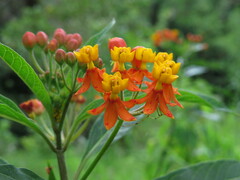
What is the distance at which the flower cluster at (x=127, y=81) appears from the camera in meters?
0.72

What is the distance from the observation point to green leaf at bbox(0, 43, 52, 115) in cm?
74

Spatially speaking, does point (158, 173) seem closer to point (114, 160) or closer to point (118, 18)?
point (114, 160)

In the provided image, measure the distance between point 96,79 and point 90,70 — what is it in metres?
0.03

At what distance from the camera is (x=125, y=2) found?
5.84 meters

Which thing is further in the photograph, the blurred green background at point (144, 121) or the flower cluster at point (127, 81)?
the blurred green background at point (144, 121)

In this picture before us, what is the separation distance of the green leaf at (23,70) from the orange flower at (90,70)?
A: 9 centimetres

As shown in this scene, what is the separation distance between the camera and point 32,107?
0.97 meters

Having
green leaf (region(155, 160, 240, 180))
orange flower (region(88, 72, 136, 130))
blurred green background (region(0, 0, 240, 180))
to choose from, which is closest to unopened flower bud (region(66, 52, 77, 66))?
orange flower (region(88, 72, 136, 130))

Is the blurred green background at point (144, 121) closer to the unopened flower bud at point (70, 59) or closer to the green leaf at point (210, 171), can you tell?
the green leaf at point (210, 171)

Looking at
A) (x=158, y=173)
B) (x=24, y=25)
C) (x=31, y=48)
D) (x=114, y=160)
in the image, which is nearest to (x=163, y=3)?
(x=24, y=25)

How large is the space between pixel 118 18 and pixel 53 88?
5.25 metres

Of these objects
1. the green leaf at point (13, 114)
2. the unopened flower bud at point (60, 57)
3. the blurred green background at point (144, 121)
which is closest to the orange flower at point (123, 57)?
the unopened flower bud at point (60, 57)

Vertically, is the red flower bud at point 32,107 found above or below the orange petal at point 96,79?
below

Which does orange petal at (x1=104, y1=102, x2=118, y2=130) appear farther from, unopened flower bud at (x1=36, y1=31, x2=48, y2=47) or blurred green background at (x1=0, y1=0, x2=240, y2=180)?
blurred green background at (x1=0, y1=0, x2=240, y2=180)
